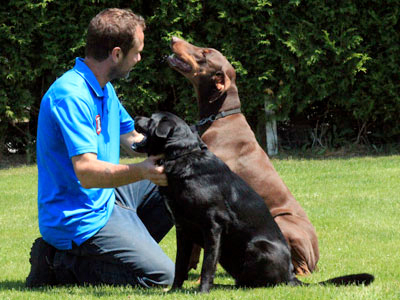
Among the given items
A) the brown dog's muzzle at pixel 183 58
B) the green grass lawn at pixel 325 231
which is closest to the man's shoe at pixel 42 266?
the green grass lawn at pixel 325 231

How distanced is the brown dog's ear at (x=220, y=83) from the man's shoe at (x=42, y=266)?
5.95 feet

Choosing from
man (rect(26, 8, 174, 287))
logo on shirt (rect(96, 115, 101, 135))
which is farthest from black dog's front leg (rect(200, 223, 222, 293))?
logo on shirt (rect(96, 115, 101, 135))

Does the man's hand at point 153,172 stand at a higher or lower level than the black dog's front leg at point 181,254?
higher

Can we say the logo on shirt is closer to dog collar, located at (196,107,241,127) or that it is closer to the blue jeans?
the blue jeans

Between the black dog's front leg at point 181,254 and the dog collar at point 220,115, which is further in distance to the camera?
the dog collar at point 220,115

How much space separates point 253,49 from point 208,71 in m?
4.73

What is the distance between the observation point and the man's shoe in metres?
4.34

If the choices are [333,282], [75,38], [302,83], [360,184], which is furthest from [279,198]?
[75,38]

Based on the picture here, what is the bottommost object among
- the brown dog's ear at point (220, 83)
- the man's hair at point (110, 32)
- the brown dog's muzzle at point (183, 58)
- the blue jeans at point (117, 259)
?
the blue jeans at point (117, 259)

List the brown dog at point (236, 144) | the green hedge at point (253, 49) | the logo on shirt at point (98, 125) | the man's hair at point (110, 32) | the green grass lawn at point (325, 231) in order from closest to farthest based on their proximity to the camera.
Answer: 1. the green grass lawn at point (325, 231)
2. the man's hair at point (110, 32)
3. the logo on shirt at point (98, 125)
4. the brown dog at point (236, 144)
5. the green hedge at point (253, 49)

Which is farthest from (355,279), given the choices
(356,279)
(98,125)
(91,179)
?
(98,125)

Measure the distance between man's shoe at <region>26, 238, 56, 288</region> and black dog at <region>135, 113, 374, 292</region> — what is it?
2.95 feet

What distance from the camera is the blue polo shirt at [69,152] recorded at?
400 cm

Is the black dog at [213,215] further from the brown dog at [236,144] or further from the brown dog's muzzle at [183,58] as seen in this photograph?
the brown dog's muzzle at [183,58]
